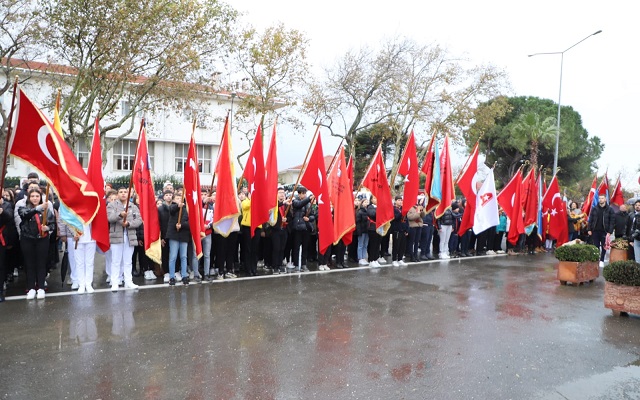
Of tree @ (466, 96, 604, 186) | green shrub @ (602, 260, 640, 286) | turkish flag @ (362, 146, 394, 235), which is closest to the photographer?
green shrub @ (602, 260, 640, 286)

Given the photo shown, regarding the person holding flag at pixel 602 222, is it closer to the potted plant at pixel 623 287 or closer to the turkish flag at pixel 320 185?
the potted plant at pixel 623 287

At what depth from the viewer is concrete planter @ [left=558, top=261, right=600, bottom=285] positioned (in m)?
10.0

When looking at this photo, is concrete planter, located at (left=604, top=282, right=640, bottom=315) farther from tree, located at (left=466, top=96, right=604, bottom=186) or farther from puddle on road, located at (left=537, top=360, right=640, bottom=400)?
tree, located at (left=466, top=96, right=604, bottom=186)

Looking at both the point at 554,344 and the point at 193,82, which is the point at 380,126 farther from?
the point at 554,344

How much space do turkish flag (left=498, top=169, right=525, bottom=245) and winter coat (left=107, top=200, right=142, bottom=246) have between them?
9.91m

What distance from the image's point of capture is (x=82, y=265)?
862 centimetres

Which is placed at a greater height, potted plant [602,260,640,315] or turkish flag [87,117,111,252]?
turkish flag [87,117,111,252]

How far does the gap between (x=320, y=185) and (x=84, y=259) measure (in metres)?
4.63

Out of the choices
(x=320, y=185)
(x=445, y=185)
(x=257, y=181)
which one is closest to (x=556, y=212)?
(x=445, y=185)

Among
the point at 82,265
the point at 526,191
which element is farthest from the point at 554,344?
the point at 526,191

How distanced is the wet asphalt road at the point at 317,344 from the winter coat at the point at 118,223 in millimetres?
922

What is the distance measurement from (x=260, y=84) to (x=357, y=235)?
1444 centimetres

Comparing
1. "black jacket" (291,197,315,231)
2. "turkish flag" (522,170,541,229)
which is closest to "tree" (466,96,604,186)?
"turkish flag" (522,170,541,229)

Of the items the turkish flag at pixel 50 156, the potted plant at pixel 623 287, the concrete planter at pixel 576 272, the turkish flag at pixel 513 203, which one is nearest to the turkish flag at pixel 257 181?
the turkish flag at pixel 50 156
